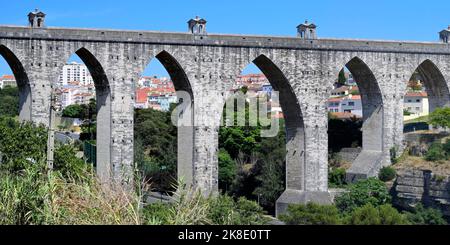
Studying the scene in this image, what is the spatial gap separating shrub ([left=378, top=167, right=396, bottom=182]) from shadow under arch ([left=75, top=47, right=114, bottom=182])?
43.1 feet

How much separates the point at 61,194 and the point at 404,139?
29337 millimetres

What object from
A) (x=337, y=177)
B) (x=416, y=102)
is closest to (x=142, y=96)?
(x=416, y=102)

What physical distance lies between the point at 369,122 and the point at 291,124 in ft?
15.3

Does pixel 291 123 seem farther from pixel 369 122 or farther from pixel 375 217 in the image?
pixel 375 217

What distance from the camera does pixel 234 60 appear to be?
106 ft

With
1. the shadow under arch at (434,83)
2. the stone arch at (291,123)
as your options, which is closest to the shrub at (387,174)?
the stone arch at (291,123)

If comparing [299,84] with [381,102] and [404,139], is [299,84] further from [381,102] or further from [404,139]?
[404,139]

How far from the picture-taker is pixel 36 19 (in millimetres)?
29062

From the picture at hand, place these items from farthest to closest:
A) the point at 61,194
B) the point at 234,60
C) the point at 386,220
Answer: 1. the point at 234,60
2. the point at 386,220
3. the point at 61,194
